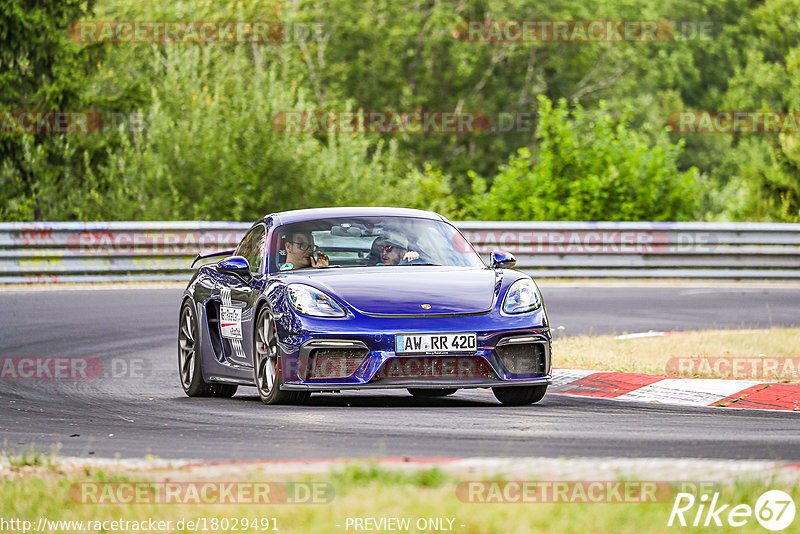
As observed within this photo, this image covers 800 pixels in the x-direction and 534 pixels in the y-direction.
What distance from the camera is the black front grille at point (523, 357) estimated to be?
30.1 ft

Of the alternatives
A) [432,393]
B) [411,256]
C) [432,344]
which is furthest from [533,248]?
[432,344]

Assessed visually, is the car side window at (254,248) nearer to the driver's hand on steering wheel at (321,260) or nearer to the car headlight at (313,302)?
the driver's hand on steering wheel at (321,260)

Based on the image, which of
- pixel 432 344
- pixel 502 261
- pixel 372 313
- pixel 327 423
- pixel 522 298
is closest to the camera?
pixel 327 423

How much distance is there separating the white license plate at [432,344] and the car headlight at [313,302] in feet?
1.44

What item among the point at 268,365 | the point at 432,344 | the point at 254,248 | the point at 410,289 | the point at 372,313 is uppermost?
the point at 254,248

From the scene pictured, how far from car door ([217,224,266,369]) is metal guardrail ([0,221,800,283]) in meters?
11.3

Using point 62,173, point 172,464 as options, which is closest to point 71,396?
point 172,464

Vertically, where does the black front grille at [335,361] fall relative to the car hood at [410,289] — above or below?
below

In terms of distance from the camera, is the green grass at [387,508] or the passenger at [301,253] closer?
the green grass at [387,508]

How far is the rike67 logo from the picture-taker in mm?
5020

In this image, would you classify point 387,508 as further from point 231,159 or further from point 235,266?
point 231,159

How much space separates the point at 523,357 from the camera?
9.27 m

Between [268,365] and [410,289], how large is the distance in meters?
1.08

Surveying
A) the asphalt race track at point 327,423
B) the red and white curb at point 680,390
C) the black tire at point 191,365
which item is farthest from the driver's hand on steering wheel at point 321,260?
the red and white curb at point 680,390
